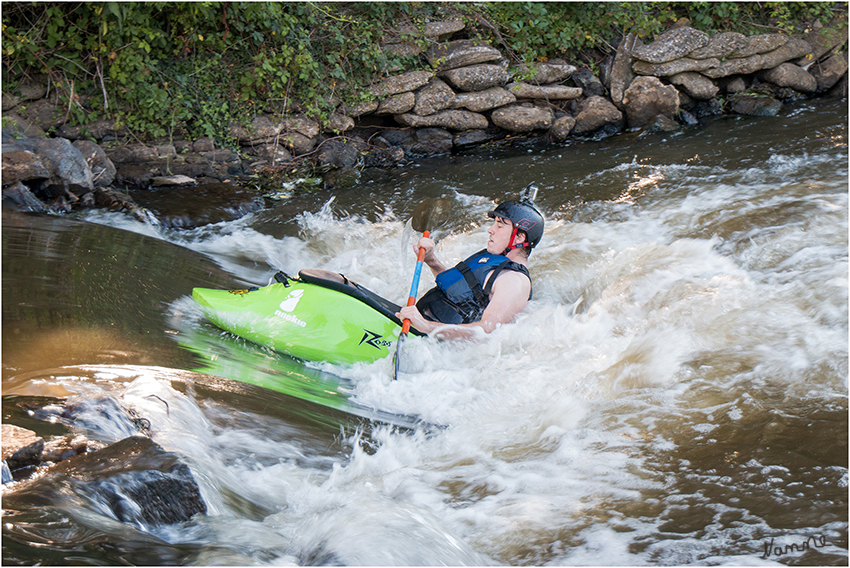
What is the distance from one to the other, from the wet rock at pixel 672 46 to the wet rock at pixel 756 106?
96 cm

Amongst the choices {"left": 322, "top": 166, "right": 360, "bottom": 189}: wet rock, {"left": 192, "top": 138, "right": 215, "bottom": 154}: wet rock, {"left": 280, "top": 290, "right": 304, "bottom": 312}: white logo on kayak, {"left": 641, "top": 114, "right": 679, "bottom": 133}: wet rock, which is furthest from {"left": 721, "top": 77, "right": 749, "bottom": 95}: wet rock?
{"left": 280, "top": 290, "right": 304, "bottom": 312}: white logo on kayak

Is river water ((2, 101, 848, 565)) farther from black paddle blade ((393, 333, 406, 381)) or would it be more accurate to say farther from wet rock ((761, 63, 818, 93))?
wet rock ((761, 63, 818, 93))

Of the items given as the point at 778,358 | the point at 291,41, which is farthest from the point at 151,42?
the point at 778,358

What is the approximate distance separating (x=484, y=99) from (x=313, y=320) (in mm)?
5492

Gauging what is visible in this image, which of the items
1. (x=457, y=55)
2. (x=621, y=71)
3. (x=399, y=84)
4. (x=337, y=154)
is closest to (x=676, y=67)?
(x=621, y=71)

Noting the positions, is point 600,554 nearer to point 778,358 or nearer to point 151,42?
point 778,358

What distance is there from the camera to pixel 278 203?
245 inches

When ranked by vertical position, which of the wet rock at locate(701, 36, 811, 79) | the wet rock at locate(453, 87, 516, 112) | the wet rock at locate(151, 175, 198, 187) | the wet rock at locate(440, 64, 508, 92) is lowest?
the wet rock at locate(151, 175, 198, 187)

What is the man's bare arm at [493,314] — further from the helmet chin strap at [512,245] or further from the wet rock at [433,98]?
the wet rock at [433,98]

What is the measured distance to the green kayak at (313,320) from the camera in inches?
123

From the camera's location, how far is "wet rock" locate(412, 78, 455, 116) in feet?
24.9

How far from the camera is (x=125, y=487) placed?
1.70m

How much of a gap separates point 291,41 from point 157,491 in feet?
21.9

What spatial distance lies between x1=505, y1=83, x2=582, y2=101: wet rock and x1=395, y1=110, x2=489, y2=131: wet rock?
0.62 m
